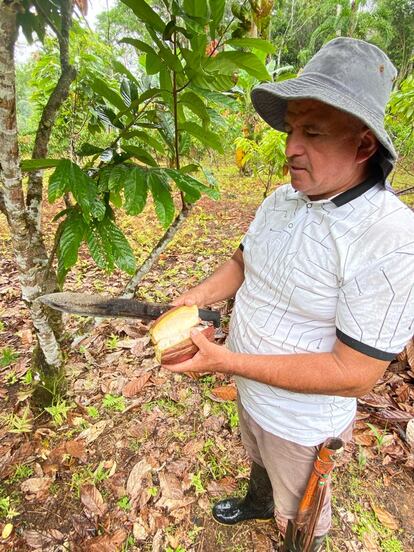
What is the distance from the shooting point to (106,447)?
5.89ft

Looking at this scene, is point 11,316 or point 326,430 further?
point 11,316

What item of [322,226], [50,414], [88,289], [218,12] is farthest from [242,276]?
[88,289]

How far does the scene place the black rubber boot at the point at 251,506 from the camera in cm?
148

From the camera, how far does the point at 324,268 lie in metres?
0.86

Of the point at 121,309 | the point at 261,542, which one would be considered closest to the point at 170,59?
the point at 121,309

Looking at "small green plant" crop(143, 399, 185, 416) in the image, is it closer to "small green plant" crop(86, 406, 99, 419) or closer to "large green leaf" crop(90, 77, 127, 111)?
"small green plant" crop(86, 406, 99, 419)

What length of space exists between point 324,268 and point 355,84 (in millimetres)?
436

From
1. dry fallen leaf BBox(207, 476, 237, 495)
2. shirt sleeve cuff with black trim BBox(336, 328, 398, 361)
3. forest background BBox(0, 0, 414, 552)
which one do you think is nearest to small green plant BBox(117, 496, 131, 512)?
forest background BBox(0, 0, 414, 552)

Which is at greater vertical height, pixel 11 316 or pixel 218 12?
pixel 218 12

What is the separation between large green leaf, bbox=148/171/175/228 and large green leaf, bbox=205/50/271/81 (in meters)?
0.38

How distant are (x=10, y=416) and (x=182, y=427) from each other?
0.94m

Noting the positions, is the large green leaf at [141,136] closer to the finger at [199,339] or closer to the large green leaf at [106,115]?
the large green leaf at [106,115]

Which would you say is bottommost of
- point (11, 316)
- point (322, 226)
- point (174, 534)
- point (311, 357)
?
point (174, 534)

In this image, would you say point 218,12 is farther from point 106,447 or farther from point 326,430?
point 106,447
